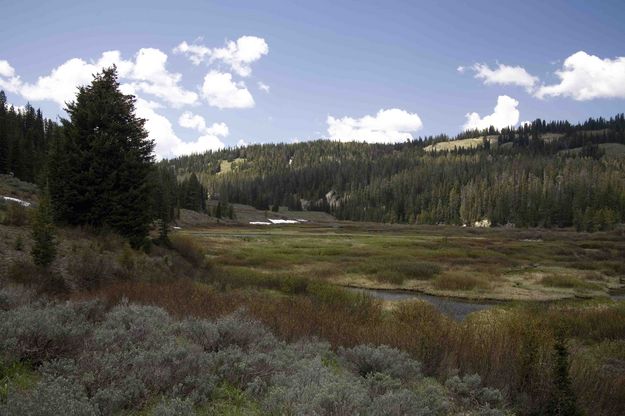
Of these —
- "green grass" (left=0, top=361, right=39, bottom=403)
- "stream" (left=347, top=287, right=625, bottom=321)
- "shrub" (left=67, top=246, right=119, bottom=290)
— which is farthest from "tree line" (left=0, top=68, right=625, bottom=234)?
"green grass" (left=0, top=361, right=39, bottom=403)

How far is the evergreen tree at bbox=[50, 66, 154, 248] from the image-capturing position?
22.1 metres

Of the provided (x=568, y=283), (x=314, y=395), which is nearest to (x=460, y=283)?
(x=568, y=283)

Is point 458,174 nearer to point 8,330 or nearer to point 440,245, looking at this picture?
point 440,245

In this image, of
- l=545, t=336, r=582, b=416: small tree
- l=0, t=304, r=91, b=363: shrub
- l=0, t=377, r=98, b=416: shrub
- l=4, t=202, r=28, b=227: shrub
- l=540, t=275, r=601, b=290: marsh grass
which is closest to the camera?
l=0, t=377, r=98, b=416: shrub

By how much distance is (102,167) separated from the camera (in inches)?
876

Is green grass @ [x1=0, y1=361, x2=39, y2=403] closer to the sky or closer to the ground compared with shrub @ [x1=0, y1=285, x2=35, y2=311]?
closer to the ground

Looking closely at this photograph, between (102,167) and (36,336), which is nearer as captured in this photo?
(36,336)

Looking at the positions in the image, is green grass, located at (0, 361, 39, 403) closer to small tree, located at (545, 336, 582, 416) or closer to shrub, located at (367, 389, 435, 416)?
shrub, located at (367, 389, 435, 416)

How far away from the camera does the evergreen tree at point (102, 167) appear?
2208 cm

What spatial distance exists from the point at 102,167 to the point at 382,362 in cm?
1994

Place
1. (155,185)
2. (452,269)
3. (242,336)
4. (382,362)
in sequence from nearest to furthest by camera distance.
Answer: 1. (382,362)
2. (242,336)
3. (155,185)
4. (452,269)

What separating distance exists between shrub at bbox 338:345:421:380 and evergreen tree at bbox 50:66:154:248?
1836 cm

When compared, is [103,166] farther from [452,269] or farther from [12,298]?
[452,269]

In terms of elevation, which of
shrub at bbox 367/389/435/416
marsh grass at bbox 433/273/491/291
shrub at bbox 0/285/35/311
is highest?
shrub at bbox 0/285/35/311
